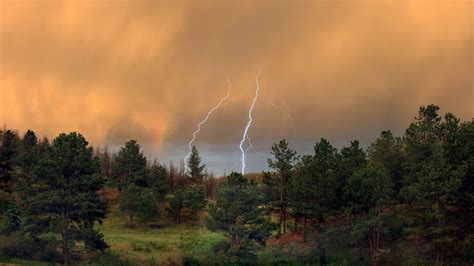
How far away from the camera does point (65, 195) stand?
46.7 m

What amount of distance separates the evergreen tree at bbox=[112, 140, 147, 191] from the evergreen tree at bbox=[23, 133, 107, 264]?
48327mm

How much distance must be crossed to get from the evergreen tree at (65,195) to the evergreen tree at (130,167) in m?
48.3

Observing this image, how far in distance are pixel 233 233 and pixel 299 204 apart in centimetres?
993

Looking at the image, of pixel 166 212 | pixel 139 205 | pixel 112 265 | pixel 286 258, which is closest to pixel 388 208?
pixel 286 258

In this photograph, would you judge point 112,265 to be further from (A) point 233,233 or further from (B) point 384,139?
(B) point 384,139

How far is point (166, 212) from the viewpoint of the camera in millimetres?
95688

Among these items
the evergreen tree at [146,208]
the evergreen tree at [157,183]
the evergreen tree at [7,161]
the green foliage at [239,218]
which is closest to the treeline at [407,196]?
the green foliage at [239,218]

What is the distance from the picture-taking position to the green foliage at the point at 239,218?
5238cm

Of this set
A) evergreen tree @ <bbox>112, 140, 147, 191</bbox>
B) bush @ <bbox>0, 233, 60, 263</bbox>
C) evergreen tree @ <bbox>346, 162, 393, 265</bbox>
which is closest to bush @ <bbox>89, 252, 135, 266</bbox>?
bush @ <bbox>0, 233, 60, 263</bbox>

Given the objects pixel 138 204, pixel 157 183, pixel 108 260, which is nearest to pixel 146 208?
pixel 138 204

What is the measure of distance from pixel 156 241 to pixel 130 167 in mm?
34365

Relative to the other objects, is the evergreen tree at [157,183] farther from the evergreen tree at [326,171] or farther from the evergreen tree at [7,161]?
the evergreen tree at [326,171]

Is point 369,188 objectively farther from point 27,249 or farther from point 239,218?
point 27,249

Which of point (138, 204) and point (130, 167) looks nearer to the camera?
point (138, 204)
